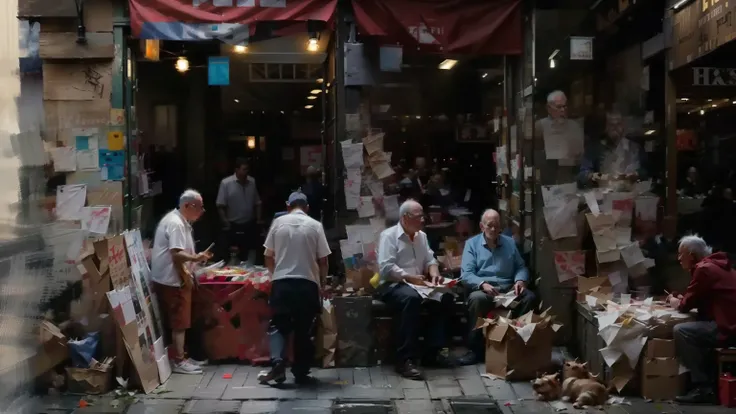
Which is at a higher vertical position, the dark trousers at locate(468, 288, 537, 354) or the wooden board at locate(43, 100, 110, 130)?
the wooden board at locate(43, 100, 110, 130)

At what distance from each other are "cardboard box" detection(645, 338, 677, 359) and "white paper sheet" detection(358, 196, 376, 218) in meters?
3.30

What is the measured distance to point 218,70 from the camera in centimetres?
925

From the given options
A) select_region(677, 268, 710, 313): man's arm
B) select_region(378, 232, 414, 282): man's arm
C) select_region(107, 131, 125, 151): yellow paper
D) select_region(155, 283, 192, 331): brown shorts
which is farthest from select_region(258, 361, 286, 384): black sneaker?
select_region(677, 268, 710, 313): man's arm

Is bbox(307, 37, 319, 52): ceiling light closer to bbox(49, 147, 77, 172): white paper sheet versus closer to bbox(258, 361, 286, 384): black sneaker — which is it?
bbox(49, 147, 77, 172): white paper sheet

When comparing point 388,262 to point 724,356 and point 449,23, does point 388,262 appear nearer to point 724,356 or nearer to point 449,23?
point 449,23

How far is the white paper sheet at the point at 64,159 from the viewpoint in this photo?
8.51 meters

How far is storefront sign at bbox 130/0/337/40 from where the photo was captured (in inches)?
336

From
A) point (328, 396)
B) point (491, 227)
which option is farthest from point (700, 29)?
point (328, 396)

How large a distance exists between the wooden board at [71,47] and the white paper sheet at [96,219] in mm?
→ 1582

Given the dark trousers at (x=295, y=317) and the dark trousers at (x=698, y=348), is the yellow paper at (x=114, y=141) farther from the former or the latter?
the dark trousers at (x=698, y=348)

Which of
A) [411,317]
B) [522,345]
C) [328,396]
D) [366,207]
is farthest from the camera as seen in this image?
[366,207]

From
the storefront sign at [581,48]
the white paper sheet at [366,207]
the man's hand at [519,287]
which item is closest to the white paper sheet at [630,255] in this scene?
the man's hand at [519,287]

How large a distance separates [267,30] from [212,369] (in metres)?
3.56

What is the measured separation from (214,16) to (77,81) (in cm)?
157
